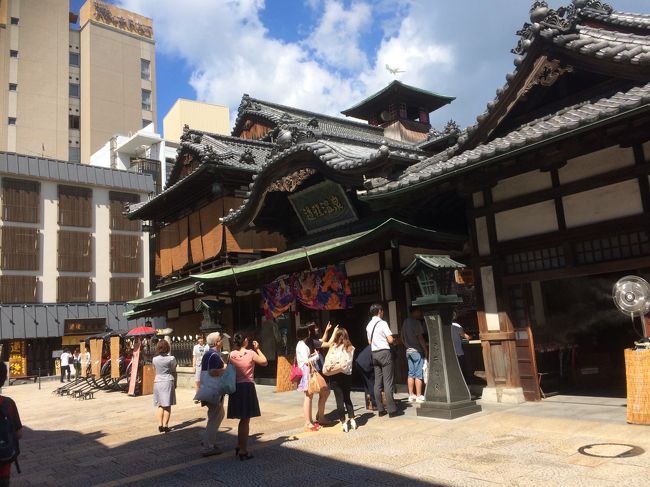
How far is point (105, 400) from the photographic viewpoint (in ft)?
56.1

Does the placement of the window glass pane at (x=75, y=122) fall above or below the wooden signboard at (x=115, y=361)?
above

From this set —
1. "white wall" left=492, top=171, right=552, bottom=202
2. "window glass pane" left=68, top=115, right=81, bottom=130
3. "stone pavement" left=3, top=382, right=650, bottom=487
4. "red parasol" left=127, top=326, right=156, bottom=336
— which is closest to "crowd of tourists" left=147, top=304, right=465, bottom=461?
"stone pavement" left=3, top=382, right=650, bottom=487

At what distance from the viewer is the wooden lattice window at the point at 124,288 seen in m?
44.4

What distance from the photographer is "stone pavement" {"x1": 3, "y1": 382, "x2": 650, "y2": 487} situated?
5718mm

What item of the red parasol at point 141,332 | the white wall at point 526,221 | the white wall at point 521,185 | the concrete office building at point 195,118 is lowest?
the red parasol at point 141,332

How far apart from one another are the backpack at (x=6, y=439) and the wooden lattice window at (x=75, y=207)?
138 feet

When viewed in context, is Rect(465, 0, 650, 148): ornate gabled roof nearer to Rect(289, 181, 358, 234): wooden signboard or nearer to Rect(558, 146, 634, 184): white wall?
Rect(558, 146, 634, 184): white wall

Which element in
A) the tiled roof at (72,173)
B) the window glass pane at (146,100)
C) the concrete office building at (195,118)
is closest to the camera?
the tiled roof at (72,173)

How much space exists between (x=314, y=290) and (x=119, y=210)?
37.3m

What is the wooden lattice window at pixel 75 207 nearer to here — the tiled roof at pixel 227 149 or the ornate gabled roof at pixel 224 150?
the ornate gabled roof at pixel 224 150

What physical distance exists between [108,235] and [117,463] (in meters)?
40.8

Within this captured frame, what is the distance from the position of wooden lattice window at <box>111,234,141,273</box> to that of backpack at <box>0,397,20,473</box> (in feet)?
139

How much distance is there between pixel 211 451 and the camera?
7.68 m

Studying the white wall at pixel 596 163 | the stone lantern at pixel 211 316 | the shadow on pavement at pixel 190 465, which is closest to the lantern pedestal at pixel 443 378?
the shadow on pavement at pixel 190 465
